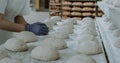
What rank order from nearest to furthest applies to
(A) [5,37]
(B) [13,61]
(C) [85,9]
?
(B) [13,61] → (A) [5,37] → (C) [85,9]

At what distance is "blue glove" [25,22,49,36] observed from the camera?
189 cm

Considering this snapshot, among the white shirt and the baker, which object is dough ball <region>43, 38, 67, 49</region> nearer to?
the baker

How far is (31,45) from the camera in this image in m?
1.64

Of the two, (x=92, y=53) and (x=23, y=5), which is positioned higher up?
(x=23, y=5)

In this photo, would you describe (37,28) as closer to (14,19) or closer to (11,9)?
(11,9)

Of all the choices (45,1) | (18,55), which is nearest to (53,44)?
(18,55)

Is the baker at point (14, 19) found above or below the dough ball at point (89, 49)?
above

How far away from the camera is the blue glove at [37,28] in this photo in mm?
1888

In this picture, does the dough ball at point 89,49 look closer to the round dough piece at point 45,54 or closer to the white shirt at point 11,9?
the round dough piece at point 45,54

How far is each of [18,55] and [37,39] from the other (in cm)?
46

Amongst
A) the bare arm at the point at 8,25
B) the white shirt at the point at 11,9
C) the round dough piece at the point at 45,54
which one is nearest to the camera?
the round dough piece at the point at 45,54

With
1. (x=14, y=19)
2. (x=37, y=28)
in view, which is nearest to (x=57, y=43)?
(x=37, y=28)

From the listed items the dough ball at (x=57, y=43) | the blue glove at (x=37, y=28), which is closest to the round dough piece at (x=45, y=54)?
the dough ball at (x=57, y=43)

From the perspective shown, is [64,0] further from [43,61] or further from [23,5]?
[43,61]
